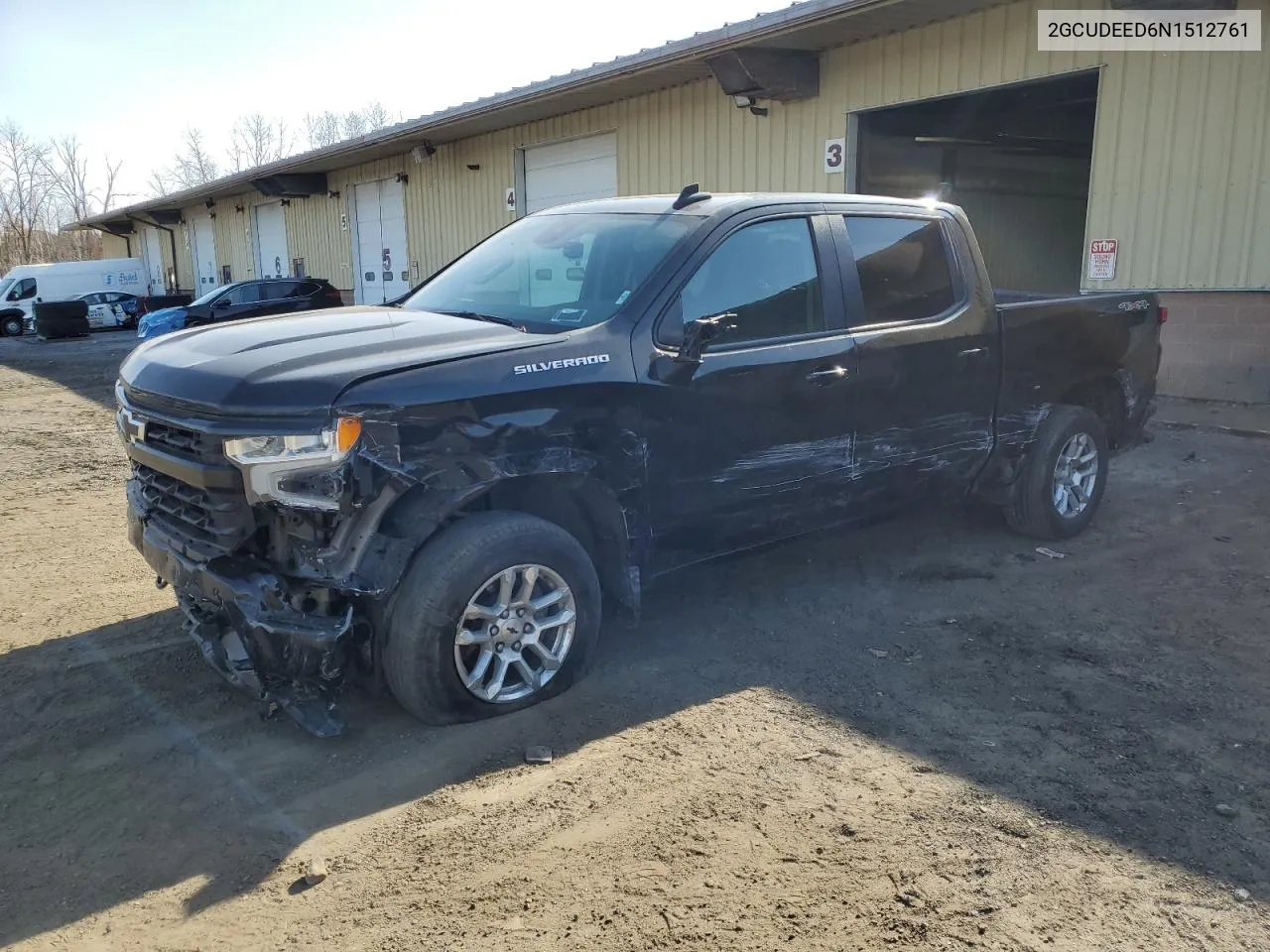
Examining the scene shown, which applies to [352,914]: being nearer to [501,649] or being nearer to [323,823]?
[323,823]

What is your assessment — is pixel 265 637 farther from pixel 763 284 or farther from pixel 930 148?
pixel 930 148

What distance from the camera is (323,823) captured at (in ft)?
10.4

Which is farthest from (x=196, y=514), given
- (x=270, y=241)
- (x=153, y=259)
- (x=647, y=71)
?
(x=153, y=259)

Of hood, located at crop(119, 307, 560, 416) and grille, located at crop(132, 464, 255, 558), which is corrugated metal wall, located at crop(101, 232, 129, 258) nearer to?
hood, located at crop(119, 307, 560, 416)

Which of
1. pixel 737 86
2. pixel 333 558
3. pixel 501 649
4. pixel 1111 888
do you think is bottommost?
pixel 1111 888

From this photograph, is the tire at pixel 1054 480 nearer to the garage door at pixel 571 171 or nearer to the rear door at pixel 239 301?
the garage door at pixel 571 171

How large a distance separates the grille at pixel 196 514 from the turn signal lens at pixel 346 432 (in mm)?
435

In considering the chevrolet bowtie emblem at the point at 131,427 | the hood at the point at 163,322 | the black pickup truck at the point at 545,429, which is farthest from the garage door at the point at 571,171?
the chevrolet bowtie emblem at the point at 131,427

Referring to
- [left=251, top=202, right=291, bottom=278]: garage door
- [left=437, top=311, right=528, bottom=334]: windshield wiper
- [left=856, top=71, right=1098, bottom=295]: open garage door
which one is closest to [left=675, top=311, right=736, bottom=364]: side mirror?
[left=437, top=311, right=528, bottom=334]: windshield wiper

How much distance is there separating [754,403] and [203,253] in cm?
3714

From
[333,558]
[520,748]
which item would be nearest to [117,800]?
[333,558]

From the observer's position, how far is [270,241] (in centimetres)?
3030

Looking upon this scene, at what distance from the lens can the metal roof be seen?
1061cm

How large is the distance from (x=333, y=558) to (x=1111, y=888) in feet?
8.63
